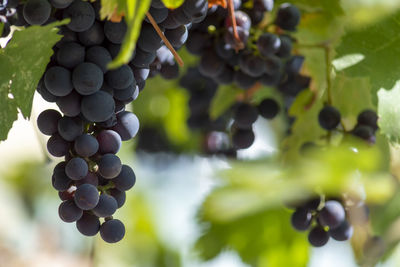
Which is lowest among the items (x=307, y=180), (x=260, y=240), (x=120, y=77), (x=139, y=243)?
(x=139, y=243)

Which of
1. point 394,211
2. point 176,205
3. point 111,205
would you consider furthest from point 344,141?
point 176,205

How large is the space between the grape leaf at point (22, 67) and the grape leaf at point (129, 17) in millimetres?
72

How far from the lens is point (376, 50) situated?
A: 93 cm

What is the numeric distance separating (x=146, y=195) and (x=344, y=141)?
122 cm

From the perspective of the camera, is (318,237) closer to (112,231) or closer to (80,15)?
(112,231)

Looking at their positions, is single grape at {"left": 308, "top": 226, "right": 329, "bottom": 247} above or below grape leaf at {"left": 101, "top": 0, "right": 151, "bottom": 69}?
below

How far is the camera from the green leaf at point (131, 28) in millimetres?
567

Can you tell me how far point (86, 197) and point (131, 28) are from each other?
0.22 meters

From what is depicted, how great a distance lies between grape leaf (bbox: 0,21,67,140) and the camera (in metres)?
0.74

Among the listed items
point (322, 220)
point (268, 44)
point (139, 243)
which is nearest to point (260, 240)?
point (322, 220)

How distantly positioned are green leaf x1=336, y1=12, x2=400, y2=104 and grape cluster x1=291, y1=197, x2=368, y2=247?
0.23m

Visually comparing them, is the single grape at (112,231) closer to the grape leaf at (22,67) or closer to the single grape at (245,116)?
the grape leaf at (22,67)

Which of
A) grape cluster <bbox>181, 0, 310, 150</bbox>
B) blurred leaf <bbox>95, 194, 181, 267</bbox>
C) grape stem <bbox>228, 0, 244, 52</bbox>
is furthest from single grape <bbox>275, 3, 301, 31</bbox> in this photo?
blurred leaf <bbox>95, 194, 181, 267</bbox>

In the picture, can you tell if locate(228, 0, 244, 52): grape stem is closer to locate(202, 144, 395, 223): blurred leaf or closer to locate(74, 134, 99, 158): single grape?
locate(202, 144, 395, 223): blurred leaf
